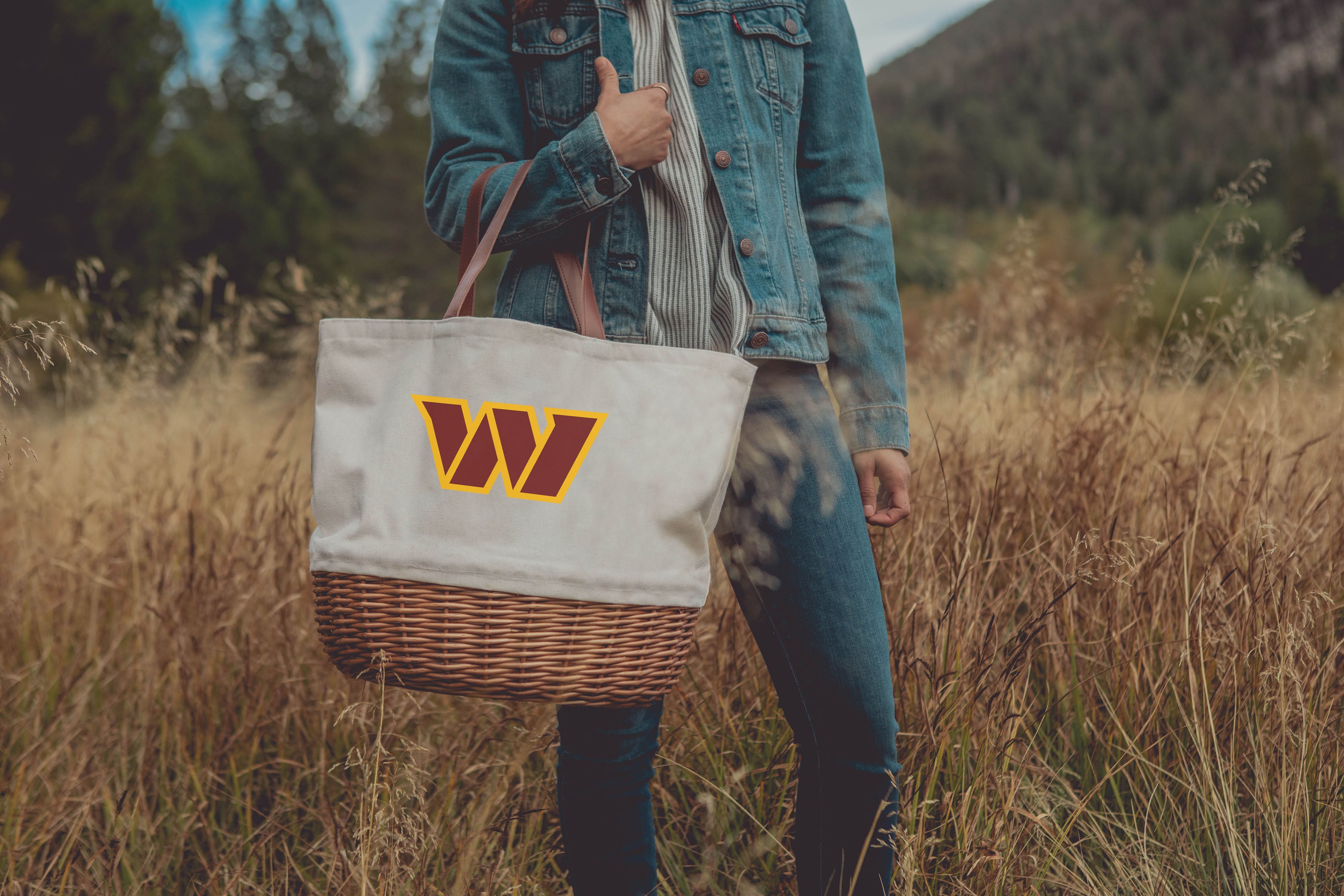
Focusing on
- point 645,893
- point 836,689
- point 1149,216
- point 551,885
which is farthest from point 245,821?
point 1149,216

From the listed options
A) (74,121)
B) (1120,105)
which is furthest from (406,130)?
(1120,105)

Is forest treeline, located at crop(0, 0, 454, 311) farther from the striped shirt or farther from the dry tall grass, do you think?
the striped shirt

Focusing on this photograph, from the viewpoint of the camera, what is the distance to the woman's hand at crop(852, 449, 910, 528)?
127 centimetres

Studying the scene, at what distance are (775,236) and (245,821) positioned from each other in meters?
1.56

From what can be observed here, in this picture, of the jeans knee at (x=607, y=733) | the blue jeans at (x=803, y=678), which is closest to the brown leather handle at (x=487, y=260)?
the blue jeans at (x=803, y=678)

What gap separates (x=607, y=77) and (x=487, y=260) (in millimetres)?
288

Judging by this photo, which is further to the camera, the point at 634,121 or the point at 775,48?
the point at 775,48

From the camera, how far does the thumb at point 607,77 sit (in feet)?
3.71

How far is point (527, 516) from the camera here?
3.32ft

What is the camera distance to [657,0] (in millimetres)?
1234

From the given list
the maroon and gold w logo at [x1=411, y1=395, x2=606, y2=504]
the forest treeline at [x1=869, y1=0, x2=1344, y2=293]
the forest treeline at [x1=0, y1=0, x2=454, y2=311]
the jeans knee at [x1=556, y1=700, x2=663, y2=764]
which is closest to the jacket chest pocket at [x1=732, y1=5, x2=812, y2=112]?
the maroon and gold w logo at [x1=411, y1=395, x2=606, y2=504]

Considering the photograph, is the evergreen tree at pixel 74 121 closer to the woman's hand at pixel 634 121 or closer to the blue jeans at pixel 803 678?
the woman's hand at pixel 634 121

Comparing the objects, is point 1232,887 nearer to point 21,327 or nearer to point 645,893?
point 645,893

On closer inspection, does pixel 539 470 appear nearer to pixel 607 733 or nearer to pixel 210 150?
pixel 607 733
